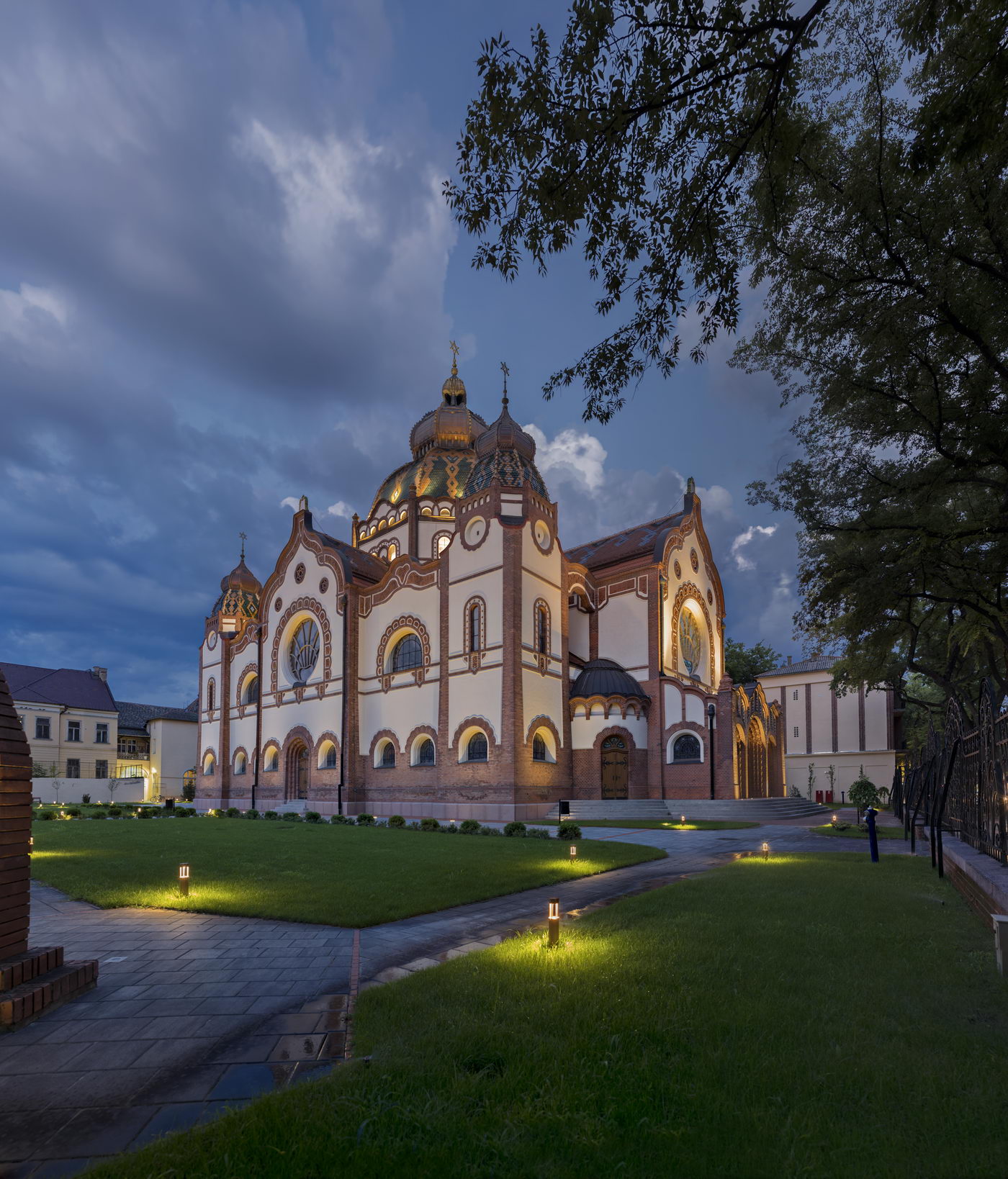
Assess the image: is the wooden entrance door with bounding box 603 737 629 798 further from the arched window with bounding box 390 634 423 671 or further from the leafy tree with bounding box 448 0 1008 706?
the leafy tree with bounding box 448 0 1008 706

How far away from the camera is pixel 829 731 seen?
4419 cm

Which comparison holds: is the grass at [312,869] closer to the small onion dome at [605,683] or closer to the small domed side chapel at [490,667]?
the small domed side chapel at [490,667]

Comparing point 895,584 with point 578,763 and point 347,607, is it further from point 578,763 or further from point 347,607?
point 347,607

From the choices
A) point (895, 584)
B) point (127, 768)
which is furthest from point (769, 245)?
point (127, 768)

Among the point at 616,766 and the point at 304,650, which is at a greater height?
the point at 304,650

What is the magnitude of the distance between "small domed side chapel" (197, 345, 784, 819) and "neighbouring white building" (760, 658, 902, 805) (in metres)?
7.68

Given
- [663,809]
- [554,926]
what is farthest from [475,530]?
[554,926]

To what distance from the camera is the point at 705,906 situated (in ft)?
28.6

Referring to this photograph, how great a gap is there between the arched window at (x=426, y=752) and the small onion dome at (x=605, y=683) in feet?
21.1

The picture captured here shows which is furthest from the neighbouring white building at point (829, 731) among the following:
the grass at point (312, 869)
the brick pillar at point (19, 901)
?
the brick pillar at point (19, 901)

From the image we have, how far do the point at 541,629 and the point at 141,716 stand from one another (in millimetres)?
46830

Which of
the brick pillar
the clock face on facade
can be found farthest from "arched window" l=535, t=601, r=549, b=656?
the brick pillar

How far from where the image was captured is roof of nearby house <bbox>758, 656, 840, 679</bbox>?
45.0 meters

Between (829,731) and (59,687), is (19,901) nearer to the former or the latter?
(829,731)
